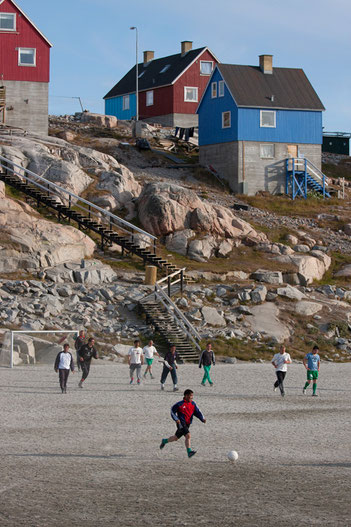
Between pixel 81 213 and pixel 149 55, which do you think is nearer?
pixel 81 213

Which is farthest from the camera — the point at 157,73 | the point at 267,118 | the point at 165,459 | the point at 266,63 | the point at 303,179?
the point at 157,73

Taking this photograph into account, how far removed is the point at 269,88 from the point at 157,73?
20.5 meters

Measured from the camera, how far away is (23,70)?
54.6 m

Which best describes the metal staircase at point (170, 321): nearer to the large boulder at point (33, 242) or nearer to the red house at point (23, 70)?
the large boulder at point (33, 242)

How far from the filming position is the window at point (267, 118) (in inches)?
2270

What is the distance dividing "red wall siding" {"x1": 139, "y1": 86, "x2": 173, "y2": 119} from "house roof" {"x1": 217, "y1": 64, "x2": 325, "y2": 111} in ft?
46.4

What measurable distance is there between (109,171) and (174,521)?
38.6 meters

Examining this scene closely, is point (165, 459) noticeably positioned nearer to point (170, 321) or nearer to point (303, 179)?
point (170, 321)

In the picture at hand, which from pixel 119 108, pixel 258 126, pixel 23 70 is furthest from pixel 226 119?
pixel 119 108

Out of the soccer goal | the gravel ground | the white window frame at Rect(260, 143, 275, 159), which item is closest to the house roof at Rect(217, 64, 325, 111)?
the white window frame at Rect(260, 143, 275, 159)

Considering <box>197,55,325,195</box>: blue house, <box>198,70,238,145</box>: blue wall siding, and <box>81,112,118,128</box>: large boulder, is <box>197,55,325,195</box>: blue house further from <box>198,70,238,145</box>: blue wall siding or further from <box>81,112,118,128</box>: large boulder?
<box>81,112,118,128</box>: large boulder

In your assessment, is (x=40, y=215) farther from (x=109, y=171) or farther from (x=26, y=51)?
(x=26, y=51)

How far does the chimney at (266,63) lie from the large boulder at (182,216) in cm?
1926

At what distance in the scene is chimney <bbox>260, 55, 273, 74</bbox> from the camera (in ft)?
200
